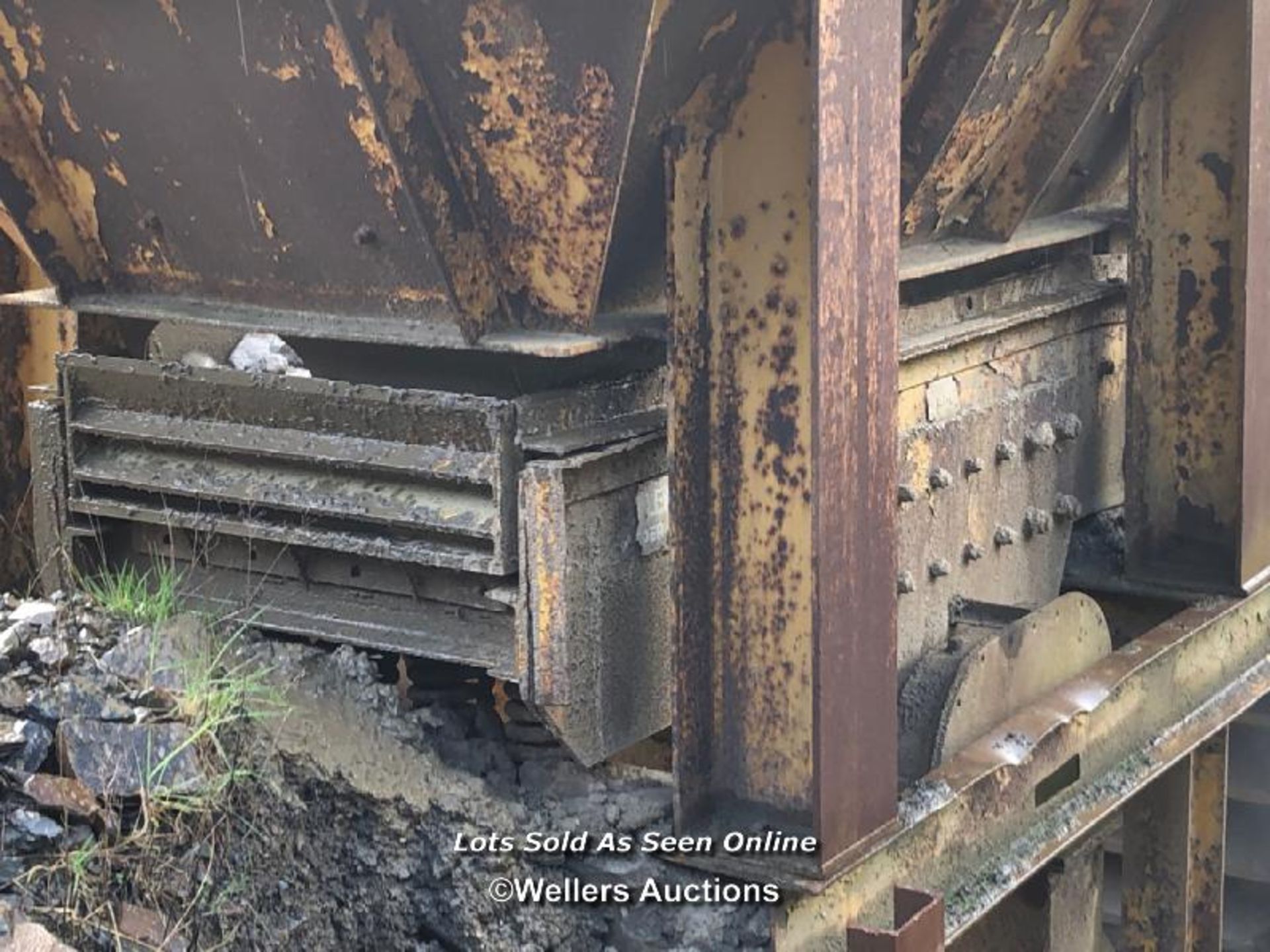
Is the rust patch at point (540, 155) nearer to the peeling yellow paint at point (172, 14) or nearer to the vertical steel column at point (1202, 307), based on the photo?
the peeling yellow paint at point (172, 14)

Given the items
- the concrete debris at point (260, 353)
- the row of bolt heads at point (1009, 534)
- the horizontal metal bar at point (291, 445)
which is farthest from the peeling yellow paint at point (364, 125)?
the concrete debris at point (260, 353)

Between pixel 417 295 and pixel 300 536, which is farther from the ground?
pixel 417 295

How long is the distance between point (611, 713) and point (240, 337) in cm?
204

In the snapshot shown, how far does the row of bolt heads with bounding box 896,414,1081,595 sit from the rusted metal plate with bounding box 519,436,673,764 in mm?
588

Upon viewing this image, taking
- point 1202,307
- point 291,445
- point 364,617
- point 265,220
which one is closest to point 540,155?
point 265,220

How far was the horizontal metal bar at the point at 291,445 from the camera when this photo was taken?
3174mm

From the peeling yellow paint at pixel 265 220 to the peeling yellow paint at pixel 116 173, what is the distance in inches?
12.1

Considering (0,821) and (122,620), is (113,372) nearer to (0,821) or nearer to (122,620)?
(122,620)

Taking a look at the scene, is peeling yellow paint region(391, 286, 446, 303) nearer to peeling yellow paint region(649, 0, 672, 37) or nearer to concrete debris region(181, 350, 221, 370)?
peeling yellow paint region(649, 0, 672, 37)

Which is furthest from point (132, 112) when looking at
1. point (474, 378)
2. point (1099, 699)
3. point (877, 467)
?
point (1099, 699)

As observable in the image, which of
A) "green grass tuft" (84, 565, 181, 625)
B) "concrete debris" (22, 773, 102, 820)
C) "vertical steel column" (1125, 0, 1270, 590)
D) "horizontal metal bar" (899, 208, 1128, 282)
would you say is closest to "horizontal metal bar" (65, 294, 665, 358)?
"green grass tuft" (84, 565, 181, 625)

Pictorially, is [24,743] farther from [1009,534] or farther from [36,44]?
[1009,534]

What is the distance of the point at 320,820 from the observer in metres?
2.98

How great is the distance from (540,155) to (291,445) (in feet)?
2.56
